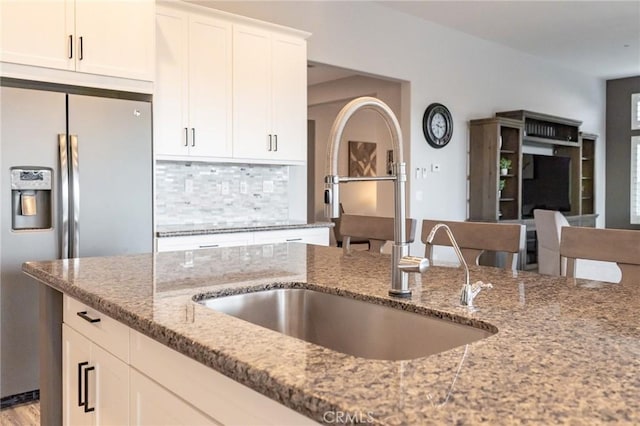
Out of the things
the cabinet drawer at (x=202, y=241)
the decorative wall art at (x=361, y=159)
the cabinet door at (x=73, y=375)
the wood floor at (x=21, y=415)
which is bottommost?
the wood floor at (x=21, y=415)

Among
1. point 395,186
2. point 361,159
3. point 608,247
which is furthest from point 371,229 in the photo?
point 361,159

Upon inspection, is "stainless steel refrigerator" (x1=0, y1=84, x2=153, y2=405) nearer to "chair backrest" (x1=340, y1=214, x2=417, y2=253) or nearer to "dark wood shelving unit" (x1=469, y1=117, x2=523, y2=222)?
"chair backrest" (x1=340, y1=214, x2=417, y2=253)

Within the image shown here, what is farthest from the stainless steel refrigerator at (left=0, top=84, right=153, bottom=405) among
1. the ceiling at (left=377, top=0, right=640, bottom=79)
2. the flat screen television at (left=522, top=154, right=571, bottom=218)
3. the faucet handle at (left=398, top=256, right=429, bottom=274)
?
the flat screen television at (left=522, top=154, right=571, bottom=218)

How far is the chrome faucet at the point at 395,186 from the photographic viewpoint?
3.79 feet

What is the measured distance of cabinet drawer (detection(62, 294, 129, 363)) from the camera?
1.25m

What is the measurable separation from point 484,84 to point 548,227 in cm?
328

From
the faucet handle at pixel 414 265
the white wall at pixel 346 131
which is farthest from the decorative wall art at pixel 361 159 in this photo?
the faucet handle at pixel 414 265

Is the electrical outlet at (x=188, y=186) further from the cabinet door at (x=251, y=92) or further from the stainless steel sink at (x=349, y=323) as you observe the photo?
the stainless steel sink at (x=349, y=323)

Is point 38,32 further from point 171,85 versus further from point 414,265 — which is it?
point 414,265

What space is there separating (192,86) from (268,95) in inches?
25.2

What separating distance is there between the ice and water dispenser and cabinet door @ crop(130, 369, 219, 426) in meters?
1.97

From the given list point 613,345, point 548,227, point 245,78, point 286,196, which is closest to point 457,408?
point 613,345

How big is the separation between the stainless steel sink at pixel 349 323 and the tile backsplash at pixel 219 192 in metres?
2.60

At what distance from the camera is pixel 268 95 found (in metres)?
4.04
